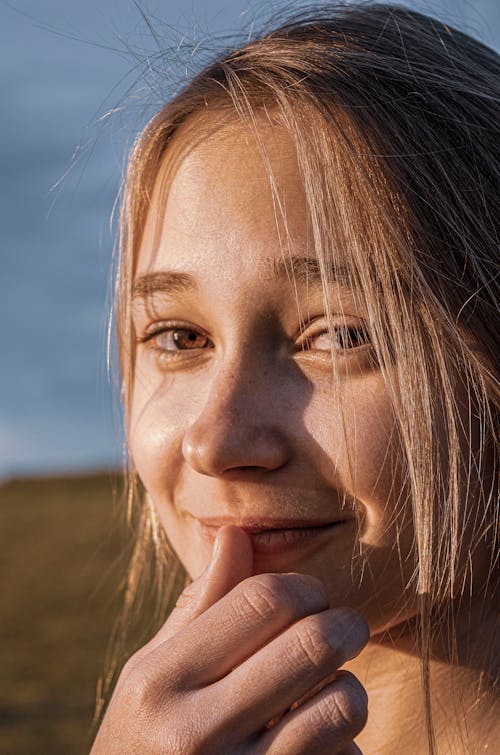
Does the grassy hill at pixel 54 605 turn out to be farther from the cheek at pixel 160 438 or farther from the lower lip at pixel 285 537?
the lower lip at pixel 285 537

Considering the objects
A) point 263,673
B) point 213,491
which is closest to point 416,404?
point 213,491

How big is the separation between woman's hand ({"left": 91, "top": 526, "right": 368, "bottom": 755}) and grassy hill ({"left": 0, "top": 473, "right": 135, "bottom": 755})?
62.5 inches

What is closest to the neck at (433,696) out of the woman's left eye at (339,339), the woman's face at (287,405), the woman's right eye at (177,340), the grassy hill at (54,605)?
the woman's face at (287,405)

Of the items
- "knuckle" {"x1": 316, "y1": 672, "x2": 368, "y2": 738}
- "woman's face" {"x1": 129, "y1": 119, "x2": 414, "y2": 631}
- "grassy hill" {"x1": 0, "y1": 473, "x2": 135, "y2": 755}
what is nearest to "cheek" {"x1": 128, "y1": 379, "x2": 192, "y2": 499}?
"woman's face" {"x1": 129, "y1": 119, "x2": 414, "y2": 631}

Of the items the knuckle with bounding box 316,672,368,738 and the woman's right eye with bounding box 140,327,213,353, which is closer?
the knuckle with bounding box 316,672,368,738

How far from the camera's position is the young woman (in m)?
1.71

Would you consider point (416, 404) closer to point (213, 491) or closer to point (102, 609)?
point (213, 491)

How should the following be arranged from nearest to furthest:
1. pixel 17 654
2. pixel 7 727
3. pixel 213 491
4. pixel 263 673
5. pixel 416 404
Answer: pixel 263 673
pixel 416 404
pixel 213 491
pixel 7 727
pixel 17 654

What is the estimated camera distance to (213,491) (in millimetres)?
1834

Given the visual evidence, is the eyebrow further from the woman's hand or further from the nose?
the woman's hand

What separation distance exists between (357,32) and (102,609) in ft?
22.0

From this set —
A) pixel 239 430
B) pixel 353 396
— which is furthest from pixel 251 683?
pixel 353 396

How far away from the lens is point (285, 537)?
1.79 metres

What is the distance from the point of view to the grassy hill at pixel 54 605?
543cm
